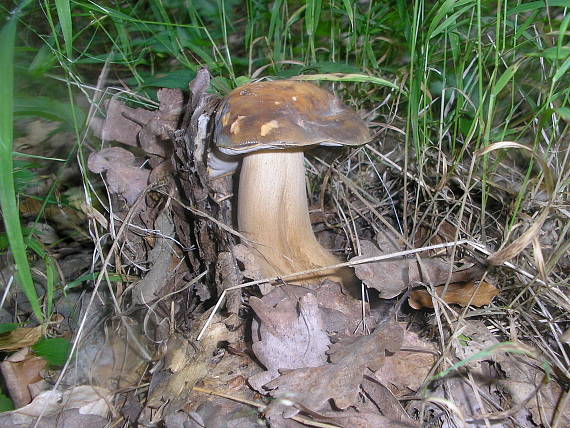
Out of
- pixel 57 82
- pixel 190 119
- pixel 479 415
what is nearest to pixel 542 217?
pixel 479 415

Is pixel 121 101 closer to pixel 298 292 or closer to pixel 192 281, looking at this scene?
pixel 192 281

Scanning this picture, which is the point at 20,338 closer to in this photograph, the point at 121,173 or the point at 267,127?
the point at 121,173

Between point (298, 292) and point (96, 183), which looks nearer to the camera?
point (298, 292)

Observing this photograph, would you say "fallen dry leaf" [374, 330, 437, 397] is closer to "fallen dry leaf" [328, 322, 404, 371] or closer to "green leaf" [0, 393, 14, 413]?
"fallen dry leaf" [328, 322, 404, 371]

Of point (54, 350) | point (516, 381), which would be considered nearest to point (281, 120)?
point (516, 381)

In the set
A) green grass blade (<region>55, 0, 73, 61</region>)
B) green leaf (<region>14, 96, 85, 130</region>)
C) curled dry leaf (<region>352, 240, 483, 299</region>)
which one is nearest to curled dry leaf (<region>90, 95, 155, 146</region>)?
green leaf (<region>14, 96, 85, 130</region>)

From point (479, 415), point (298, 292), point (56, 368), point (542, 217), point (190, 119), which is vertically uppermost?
point (190, 119)
